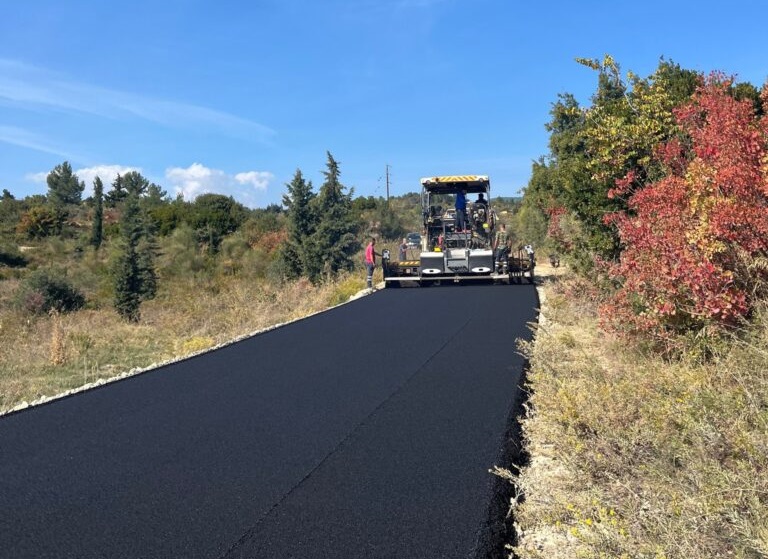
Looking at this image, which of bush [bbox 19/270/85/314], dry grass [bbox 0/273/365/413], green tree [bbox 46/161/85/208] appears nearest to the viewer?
dry grass [bbox 0/273/365/413]

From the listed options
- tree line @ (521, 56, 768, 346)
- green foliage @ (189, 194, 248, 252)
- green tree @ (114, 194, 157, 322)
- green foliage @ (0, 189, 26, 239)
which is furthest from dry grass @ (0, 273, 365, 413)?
green foliage @ (0, 189, 26, 239)

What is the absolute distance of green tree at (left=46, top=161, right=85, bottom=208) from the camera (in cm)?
8262

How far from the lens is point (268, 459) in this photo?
4.65 meters

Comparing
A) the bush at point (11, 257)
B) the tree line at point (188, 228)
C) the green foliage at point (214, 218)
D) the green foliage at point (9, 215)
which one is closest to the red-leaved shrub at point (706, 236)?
the tree line at point (188, 228)

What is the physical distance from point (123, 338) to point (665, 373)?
13.5 metres

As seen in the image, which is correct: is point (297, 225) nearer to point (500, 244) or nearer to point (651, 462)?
point (500, 244)

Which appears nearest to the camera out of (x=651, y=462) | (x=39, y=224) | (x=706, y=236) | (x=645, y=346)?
(x=651, y=462)

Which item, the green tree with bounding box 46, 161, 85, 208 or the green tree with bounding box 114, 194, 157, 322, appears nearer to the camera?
the green tree with bounding box 114, 194, 157, 322

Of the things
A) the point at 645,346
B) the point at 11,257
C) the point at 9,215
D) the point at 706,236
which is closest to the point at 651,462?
the point at 706,236

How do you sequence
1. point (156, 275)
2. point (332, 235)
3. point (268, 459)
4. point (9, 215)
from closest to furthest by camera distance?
point (268, 459) → point (332, 235) → point (156, 275) → point (9, 215)

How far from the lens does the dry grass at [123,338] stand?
1034 centimetres

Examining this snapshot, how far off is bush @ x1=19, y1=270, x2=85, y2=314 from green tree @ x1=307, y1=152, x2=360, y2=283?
36.5 feet

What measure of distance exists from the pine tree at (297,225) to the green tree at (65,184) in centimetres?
6225

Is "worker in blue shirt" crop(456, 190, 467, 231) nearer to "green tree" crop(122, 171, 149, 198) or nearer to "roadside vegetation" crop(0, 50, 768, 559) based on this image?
"roadside vegetation" crop(0, 50, 768, 559)
